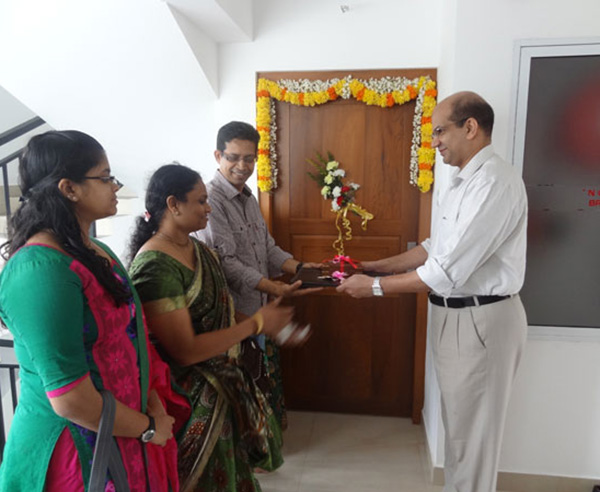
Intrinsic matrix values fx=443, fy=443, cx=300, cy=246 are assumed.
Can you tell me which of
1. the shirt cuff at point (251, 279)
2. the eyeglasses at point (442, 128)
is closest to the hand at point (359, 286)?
the shirt cuff at point (251, 279)

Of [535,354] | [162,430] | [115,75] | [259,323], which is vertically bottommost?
[535,354]

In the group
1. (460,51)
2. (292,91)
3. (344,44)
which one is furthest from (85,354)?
(344,44)

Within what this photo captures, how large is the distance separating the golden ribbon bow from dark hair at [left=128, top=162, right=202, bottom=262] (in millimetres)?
1327

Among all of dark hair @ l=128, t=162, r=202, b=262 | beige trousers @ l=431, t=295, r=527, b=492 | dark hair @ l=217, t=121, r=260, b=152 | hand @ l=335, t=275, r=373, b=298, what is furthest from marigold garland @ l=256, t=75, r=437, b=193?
dark hair @ l=128, t=162, r=202, b=262

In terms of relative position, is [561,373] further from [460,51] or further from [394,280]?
[460,51]

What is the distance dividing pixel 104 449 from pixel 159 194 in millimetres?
744

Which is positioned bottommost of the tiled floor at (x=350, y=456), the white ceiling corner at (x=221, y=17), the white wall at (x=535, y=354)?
the tiled floor at (x=350, y=456)

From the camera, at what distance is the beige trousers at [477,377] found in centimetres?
171

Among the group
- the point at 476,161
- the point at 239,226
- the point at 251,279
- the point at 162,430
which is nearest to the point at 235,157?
the point at 239,226

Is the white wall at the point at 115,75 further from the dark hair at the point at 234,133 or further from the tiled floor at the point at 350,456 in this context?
the tiled floor at the point at 350,456

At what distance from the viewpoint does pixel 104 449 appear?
1.00 meters

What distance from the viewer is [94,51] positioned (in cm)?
241

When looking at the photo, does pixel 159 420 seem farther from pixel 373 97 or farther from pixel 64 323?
pixel 373 97

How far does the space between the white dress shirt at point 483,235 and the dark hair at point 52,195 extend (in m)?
1.19
